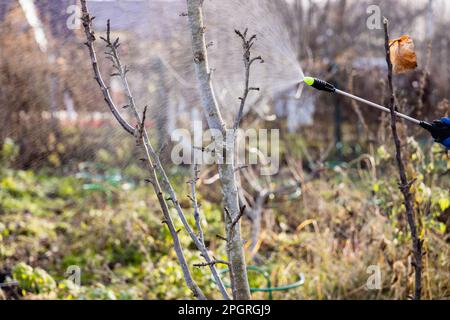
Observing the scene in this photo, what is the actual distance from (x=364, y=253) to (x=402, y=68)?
1.71m

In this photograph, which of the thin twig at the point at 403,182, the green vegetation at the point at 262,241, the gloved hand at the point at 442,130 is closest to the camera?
the thin twig at the point at 403,182

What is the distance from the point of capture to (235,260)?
1783mm

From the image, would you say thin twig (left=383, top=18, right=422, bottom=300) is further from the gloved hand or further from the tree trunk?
the tree trunk

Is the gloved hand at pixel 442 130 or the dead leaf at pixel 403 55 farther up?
the dead leaf at pixel 403 55

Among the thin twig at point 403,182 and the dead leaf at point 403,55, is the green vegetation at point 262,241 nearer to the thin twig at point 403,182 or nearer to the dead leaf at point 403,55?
the thin twig at point 403,182

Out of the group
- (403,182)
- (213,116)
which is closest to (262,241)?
(403,182)

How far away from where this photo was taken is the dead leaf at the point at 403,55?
1.82m

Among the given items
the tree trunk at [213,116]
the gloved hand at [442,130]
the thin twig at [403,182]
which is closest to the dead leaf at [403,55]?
the thin twig at [403,182]

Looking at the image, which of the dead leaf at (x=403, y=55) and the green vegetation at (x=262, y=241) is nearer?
the dead leaf at (x=403, y=55)

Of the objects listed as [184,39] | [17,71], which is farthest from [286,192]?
[17,71]

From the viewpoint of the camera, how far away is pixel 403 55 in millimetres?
1827

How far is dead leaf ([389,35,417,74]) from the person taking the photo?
5.96 feet

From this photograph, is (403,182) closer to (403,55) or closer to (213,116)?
(403,55)

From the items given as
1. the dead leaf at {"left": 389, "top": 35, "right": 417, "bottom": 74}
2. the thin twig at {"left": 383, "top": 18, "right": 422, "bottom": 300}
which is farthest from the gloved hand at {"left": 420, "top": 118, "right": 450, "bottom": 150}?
the dead leaf at {"left": 389, "top": 35, "right": 417, "bottom": 74}
